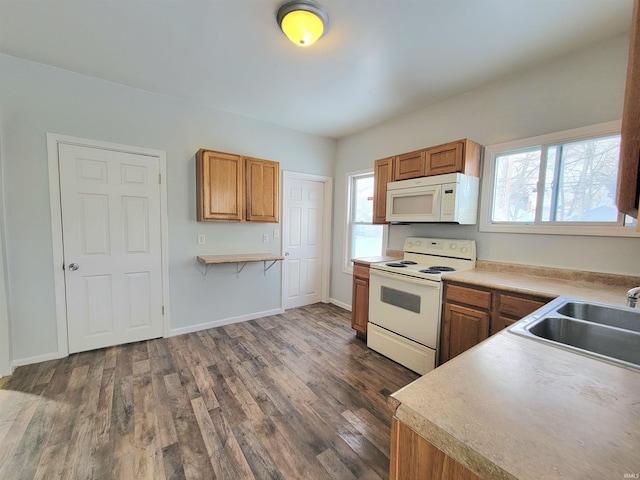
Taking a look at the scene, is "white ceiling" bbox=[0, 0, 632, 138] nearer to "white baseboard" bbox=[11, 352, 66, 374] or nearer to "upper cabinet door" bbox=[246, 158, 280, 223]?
"upper cabinet door" bbox=[246, 158, 280, 223]

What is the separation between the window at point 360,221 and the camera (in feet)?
12.7

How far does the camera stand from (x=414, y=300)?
2.41m

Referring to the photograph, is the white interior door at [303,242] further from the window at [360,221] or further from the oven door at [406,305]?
the oven door at [406,305]

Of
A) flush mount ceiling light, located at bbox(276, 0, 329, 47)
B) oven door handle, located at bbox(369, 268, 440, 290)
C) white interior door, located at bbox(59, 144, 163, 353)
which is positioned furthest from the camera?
white interior door, located at bbox(59, 144, 163, 353)

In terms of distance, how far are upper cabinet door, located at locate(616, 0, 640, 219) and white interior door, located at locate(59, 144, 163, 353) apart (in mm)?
3435

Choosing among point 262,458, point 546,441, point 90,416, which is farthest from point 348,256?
point 546,441

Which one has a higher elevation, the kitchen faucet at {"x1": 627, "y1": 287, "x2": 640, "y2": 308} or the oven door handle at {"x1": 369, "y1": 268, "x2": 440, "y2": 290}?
the kitchen faucet at {"x1": 627, "y1": 287, "x2": 640, "y2": 308}

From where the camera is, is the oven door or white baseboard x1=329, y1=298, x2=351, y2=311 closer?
the oven door

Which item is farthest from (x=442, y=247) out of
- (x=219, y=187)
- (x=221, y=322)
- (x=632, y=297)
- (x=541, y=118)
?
(x=221, y=322)

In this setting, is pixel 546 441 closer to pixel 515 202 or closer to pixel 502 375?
pixel 502 375

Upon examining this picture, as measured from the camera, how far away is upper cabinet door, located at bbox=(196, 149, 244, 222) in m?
2.93

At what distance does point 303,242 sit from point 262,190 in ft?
3.88

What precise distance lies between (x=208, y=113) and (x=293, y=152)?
3.98ft

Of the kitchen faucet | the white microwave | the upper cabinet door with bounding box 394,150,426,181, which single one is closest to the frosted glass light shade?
the upper cabinet door with bounding box 394,150,426,181
